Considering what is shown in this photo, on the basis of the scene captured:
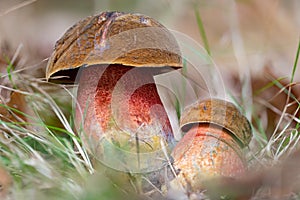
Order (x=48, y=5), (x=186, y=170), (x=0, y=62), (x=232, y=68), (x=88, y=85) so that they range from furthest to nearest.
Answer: (x=48, y=5) < (x=232, y=68) < (x=0, y=62) < (x=88, y=85) < (x=186, y=170)

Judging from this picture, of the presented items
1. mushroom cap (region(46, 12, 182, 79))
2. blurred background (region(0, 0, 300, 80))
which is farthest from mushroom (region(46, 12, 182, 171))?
blurred background (region(0, 0, 300, 80))

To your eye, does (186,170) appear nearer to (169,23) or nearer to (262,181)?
(262,181)

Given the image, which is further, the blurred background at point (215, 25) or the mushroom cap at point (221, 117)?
the blurred background at point (215, 25)

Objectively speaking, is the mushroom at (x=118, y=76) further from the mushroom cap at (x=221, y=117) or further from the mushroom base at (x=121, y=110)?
the mushroom cap at (x=221, y=117)

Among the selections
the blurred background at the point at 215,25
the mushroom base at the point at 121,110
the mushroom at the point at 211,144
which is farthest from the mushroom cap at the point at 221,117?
the blurred background at the point at 215,25

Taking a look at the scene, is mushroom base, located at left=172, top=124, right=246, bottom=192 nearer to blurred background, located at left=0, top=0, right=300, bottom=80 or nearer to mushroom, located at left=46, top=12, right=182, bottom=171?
mushroom, located at left=46, top=12, right=182, bottom=171

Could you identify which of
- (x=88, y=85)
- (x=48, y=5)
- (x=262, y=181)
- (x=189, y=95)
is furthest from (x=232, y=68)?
(x=48, y=5)

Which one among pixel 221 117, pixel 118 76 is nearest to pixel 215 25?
pixel 118 76
